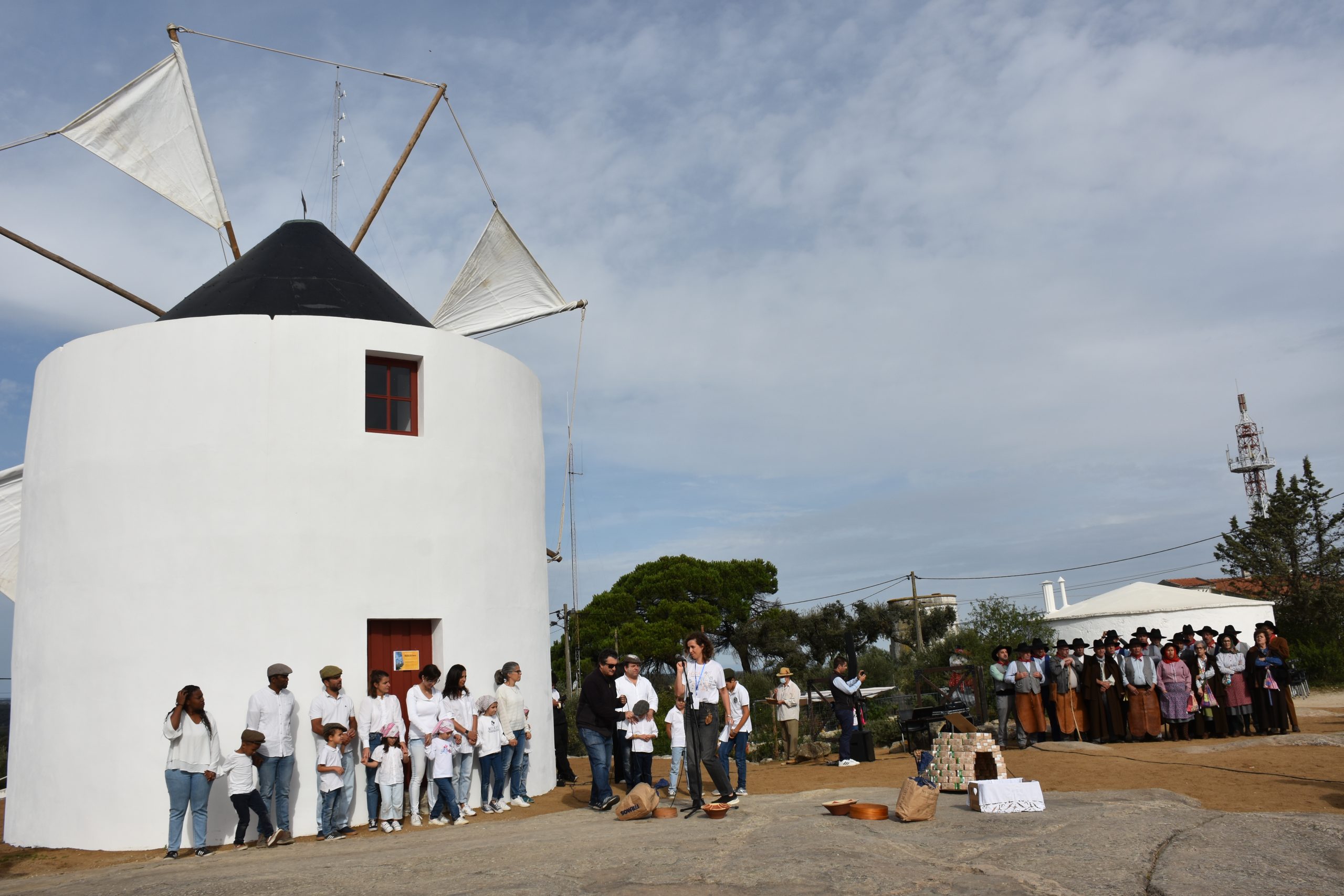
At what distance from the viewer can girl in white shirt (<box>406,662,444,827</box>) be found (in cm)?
989

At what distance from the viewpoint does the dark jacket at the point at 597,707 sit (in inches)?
391

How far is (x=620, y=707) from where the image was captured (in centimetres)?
1012

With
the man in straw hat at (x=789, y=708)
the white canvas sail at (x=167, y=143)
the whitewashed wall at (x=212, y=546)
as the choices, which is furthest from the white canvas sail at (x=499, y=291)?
the man in straw hat at (x=789, y=708)

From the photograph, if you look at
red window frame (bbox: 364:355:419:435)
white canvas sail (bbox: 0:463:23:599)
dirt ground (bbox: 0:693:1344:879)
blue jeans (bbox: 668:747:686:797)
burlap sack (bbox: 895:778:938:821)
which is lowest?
dirt ground (bbox: 0:693:1344:879)

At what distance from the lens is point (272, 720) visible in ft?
30.7

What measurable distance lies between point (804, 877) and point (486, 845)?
9.74ft

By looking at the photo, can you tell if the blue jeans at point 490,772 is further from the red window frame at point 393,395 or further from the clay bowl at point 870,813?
the clay bowl at point 870,813

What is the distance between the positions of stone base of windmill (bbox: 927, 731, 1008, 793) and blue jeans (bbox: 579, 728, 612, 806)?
130 inches

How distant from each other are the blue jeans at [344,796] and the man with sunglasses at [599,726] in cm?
234

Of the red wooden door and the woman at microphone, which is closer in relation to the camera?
the woman at microphone

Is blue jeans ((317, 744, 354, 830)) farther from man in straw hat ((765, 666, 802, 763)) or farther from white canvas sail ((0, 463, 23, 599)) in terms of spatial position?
man in straw hat ((765, 666, 802, 763))

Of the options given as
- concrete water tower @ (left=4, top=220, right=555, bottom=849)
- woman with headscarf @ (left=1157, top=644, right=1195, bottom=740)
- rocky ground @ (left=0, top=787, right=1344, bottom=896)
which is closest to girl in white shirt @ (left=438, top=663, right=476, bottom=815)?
concrete water tower @ (left=4, top=220, right=555, bottom=849)

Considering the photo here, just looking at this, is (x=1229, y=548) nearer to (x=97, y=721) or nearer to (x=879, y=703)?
(x=879, y=703)

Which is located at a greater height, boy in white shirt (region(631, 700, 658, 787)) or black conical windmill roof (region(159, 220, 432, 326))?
black conical windmill roof (region(159, 220, 432, 326))
